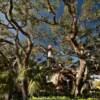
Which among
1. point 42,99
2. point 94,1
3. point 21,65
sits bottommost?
point 42,99

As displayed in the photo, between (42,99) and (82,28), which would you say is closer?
(42,99)

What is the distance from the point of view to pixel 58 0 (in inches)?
834

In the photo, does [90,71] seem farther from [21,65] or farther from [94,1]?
[21,65]

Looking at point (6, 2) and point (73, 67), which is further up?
point (6, 2)

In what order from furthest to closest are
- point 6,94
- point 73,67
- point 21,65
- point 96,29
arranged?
point 73,67, point 96,29, point 21,65, point 6,94

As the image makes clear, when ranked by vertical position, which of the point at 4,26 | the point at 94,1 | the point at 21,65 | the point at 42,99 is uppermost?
the point at 94,1

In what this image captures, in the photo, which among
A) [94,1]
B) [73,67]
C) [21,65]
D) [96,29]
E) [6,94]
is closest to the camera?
[6,94]

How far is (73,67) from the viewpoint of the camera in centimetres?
2503

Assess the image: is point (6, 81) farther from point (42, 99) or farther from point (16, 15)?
point (16, 15)

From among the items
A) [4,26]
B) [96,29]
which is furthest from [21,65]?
[96,29]

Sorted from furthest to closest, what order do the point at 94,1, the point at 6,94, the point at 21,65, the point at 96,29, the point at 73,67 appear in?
the point at 73,67 < the point at 96,29 < the point at 94,1 < the point at 21,65 < the point at 6,94

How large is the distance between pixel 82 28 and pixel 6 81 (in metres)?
8.68

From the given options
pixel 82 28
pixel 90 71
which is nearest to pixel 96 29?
pixel 82 28

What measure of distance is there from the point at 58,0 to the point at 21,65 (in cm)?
497
